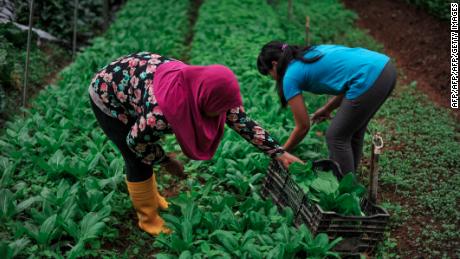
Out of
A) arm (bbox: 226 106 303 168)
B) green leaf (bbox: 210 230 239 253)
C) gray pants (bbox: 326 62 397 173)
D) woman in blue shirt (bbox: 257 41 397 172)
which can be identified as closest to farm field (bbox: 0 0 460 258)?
green leaf (bbox: 210 230 239 253)

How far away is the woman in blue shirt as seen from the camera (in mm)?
3653

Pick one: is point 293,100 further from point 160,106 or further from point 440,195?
point 440,195

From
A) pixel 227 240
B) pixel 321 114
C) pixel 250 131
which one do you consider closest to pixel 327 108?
pixel 321 114

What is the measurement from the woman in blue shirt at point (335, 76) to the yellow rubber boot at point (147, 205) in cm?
124

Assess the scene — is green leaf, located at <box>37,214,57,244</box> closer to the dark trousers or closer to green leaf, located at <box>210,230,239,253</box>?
the dark trousers

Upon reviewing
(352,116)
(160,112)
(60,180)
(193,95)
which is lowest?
(60,180)

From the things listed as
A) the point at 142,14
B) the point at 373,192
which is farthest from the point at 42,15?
the point at 373,192

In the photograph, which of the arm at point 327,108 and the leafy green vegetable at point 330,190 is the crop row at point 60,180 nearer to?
the leafy green vegetable at point 330,190

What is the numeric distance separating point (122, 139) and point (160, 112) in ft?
2.23

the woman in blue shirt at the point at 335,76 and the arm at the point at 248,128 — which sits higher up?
the woman in blue shirt at the point at 335,76

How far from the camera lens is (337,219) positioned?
330cm

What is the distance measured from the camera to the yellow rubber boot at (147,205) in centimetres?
362

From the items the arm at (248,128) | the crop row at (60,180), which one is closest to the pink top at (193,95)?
the arm at (248,128)

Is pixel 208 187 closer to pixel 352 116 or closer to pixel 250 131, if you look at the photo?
pixel 250 131
